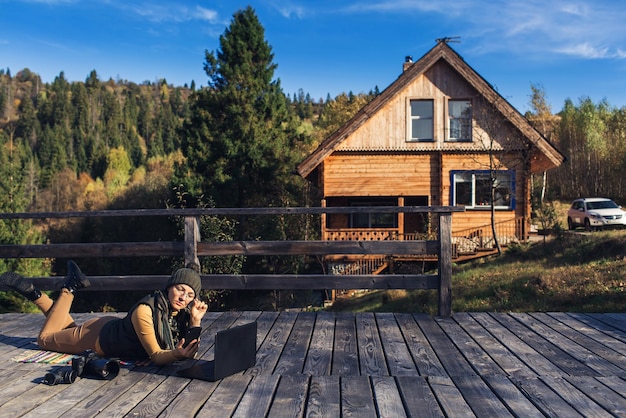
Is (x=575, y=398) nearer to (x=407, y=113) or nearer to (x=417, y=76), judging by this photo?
(x=417, y=76)

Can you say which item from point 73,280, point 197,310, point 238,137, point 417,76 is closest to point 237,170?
point 238,137

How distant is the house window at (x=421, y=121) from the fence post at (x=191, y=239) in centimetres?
1635

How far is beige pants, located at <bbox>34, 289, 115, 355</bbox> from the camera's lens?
4293 mm

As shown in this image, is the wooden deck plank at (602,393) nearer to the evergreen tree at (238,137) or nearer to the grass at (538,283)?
the grass at (538,283)

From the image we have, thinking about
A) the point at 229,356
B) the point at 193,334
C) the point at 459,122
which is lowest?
the point at 229,356

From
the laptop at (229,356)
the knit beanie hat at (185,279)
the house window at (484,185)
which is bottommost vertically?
the laptop at (229,356)

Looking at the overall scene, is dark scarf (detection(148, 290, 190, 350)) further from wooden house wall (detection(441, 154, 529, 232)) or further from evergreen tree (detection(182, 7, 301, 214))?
evergreen tree (detection(182, 7, 301, 214))

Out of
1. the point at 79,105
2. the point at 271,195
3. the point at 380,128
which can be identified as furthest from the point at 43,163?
the point at 380,128

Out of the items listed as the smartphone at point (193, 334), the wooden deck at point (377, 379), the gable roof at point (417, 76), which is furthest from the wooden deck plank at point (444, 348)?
the gable roof at point (417, 76)

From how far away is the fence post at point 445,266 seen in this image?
5.88 metres

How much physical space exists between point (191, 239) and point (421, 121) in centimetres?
1698

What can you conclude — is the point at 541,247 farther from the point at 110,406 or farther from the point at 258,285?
the point at 110,406

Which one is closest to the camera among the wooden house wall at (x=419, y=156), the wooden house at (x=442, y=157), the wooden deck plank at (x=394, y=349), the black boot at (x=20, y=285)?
the wooden deck plank at (x=394, y=349)

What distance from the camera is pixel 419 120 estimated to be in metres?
21.5
